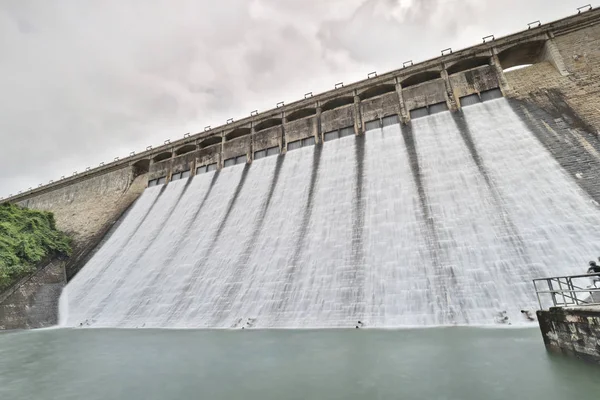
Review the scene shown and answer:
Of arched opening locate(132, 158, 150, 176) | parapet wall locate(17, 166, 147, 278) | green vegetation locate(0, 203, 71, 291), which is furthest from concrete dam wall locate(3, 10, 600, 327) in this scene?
arched opening locate(132, 158, 150, 176)

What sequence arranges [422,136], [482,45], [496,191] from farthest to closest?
1. [482,45]
2. [422,136]
3. [496,191]

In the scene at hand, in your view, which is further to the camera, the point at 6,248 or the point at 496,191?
the point at 6,248

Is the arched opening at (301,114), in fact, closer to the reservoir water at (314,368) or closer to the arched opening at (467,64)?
the arched opening at (467,64)

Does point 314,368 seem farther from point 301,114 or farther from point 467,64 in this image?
point 467,64

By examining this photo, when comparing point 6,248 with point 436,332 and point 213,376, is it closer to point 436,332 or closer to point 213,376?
point 213,376

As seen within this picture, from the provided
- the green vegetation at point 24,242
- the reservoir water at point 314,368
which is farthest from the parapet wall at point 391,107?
the reservoir water at point 314,368

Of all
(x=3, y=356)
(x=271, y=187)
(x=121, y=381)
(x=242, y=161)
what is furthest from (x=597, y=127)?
(x=3, y=356)
